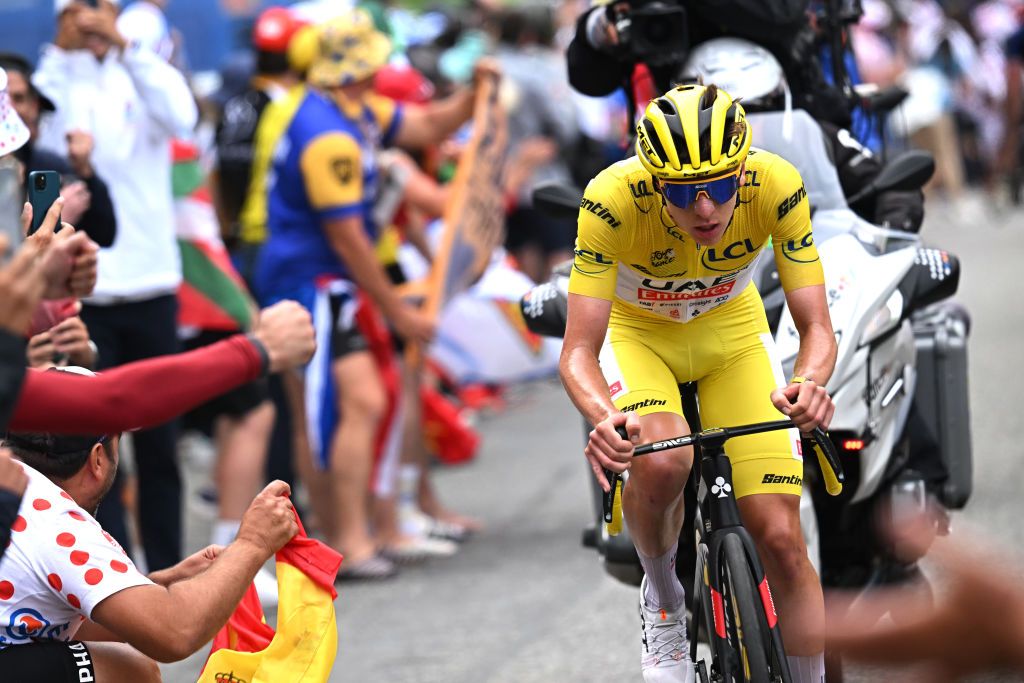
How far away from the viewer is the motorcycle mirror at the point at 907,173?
5.95 meters

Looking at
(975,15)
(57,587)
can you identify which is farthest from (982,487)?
(975,15)

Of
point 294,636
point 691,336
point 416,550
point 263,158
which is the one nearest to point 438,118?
point 263,158

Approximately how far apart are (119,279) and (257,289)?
1584mm

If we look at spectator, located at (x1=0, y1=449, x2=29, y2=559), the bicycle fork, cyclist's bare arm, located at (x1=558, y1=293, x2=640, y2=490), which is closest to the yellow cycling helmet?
cyclist's bare arm, located at (x1=558, y1=293, x2=640, y2=490)

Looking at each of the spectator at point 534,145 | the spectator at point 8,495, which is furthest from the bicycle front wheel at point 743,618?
the spectator at point 534,145

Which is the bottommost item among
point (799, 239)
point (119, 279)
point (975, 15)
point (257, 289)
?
point (975, 15)

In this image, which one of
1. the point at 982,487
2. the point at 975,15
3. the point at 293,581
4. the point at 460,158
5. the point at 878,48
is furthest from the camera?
the point at 975,15

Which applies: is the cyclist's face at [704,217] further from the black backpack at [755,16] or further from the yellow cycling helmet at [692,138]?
the black backpack at [755,16]

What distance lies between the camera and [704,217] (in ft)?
14.8

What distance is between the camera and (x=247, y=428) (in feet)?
26.5

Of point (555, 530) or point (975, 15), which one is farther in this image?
point (975, 15)

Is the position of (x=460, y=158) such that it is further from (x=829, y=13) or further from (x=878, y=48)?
(x=878, y=48)

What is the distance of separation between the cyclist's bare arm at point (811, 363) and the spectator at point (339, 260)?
372 centimetres

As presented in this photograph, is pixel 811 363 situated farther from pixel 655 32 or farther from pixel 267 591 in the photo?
pixel 267 591
